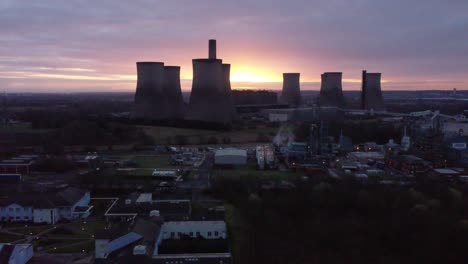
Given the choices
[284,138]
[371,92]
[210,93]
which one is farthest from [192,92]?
[371,92]

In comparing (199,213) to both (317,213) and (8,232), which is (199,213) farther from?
(8,232)

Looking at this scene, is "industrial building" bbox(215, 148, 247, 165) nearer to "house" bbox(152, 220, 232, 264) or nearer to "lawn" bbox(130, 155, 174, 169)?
"lawn" bbox(130, 155, 174, 169)

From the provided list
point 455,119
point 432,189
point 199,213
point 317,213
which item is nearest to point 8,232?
point 199,213

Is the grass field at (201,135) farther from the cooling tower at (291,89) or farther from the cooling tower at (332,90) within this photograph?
the cooling tower at (291,89)

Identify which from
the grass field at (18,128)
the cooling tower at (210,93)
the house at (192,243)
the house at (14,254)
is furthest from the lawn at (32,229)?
the grass field at (18,128)

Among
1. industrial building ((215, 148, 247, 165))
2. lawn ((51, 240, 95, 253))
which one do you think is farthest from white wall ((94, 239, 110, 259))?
industrial building ((215, 148, 247, 165))

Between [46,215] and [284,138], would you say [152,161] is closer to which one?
[46,215]

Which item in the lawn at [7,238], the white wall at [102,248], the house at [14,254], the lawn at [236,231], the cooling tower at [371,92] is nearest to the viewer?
the house at [14,254]
